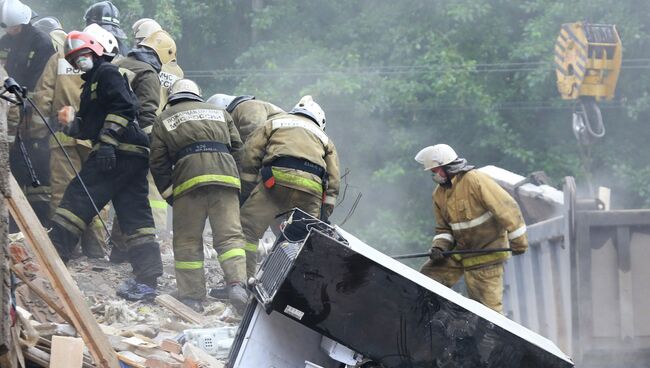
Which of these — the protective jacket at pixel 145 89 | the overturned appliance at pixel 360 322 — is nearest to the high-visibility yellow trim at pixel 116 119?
the protective jacket at pixel 145 89

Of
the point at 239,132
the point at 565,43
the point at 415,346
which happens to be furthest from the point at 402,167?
the point at 415,346

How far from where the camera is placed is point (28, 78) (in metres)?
9.42

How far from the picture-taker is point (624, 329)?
8602 millimetres

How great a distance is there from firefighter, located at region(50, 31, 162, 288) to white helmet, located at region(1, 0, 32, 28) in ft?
4.37

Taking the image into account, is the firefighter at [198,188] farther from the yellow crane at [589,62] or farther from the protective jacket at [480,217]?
the yellow crane at [589,62]

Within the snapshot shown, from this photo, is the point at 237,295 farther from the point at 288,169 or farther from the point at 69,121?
the point at 69,121

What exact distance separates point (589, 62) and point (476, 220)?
6224 mm

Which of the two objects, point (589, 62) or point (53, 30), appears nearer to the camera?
point (53, 30)

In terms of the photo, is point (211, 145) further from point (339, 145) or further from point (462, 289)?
point (339, 145)

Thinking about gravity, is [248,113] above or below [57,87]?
below

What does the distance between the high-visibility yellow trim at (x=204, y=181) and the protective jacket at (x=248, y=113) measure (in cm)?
109

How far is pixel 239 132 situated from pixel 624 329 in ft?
11.0

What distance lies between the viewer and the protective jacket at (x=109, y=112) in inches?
324

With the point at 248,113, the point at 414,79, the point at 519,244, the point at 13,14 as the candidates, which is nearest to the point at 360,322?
the point at 519,244
